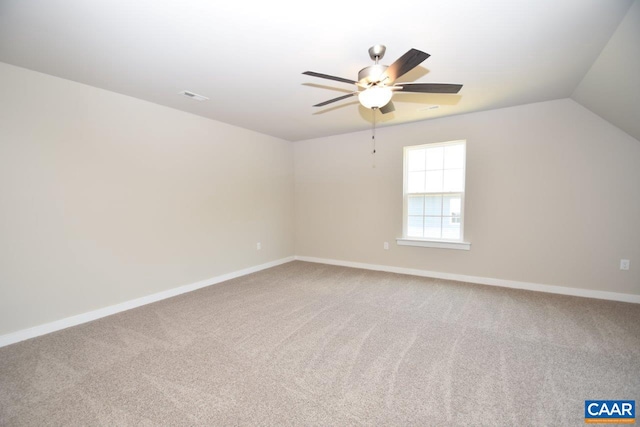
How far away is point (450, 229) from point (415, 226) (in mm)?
545

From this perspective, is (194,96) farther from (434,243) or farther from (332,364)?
(434,243)

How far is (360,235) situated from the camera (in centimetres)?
507

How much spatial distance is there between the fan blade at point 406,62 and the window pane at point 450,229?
116 inches

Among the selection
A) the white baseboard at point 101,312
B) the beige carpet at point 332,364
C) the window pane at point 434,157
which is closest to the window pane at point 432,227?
the window pane at point 434,157

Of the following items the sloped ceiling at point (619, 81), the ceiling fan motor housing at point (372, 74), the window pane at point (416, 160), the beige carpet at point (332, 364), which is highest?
the sloped ceiling at point (619, 81)

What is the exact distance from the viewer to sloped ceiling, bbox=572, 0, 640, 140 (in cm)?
196

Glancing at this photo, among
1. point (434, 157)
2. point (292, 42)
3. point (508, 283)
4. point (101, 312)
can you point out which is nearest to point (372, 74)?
point (292, 42)

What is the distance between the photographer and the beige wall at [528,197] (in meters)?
3.24

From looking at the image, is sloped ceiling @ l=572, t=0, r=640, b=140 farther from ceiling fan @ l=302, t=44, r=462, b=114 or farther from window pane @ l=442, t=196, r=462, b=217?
window pane @ l=442, t=196, r=462, b=217

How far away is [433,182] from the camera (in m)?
4.39

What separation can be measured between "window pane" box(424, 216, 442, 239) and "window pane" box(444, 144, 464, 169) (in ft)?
2.85

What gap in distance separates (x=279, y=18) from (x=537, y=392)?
10.2ft

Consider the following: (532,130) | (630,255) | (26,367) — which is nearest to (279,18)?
(26,367)

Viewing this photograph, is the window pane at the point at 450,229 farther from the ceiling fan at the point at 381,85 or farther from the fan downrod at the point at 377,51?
the fan downrod at the point at 377,51
